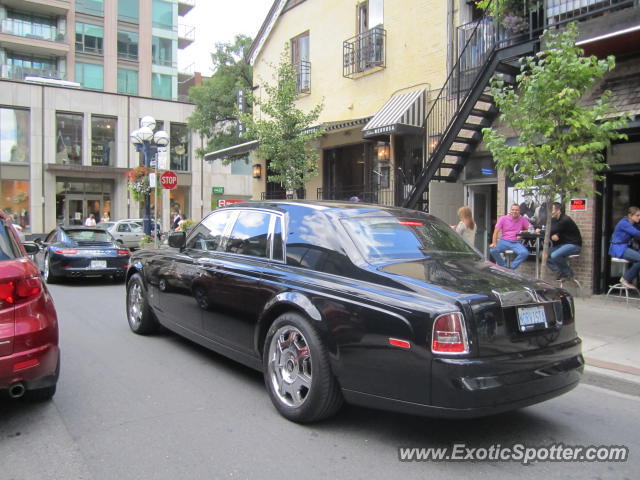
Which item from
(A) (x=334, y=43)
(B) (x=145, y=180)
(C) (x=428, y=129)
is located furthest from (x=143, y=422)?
(B) (x=145, y=180)

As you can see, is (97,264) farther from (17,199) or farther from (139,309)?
(17,199)

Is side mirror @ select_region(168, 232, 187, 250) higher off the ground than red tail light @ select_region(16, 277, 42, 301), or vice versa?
side mirror @ select_region(168, 232, 187, 250)

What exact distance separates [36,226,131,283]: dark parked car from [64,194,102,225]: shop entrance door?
22.6m

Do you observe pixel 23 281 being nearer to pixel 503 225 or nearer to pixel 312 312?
pixel 312 312

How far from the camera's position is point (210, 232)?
18.2 feet

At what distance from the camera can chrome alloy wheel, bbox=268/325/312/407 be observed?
3877 millimetres

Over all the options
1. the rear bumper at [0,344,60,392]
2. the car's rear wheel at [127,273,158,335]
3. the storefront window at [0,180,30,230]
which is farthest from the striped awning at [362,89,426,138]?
the storefront window at [0,180,30,230]

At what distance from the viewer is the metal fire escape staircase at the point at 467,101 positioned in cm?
1004

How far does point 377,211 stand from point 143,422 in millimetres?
2530

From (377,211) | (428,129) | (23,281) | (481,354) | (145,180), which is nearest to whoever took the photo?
(481,354)

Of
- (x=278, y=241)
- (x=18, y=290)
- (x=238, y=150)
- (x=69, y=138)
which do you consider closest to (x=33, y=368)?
(x=18, y=290)

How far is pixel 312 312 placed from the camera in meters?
3.79

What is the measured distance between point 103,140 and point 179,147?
16.7 feet

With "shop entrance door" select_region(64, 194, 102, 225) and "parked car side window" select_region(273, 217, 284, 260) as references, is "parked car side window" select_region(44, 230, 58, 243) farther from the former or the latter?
"shop entrance door" select_region(64, 194, 102, 225)
